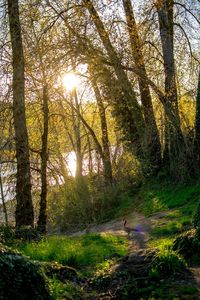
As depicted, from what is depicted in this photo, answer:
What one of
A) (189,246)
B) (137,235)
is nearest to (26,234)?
(137,235)

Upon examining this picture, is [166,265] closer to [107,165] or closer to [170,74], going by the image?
[170,74]

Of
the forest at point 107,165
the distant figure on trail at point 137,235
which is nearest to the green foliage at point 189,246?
the forest at point 107,165

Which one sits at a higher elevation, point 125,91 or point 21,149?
point 125,91

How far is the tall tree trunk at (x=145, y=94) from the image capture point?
1684 cm

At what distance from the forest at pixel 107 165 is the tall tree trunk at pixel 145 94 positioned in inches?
2.1

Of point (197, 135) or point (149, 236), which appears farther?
point (197, 135)

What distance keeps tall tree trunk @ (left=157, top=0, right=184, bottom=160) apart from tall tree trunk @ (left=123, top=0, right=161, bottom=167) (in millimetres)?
1001

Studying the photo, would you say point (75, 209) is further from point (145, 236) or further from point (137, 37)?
point (145, 236)

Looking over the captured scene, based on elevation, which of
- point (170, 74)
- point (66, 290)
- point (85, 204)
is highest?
point (170, 74)

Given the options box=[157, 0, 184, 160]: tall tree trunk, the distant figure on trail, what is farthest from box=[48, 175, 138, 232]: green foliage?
the distant figure on trail

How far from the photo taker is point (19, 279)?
4.60m

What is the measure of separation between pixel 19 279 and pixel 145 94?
17.1 metres

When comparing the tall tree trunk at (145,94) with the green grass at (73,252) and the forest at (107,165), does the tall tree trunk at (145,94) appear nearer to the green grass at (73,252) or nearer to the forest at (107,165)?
the forest at (107,165)

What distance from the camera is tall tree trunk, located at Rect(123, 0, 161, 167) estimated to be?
663 inches
